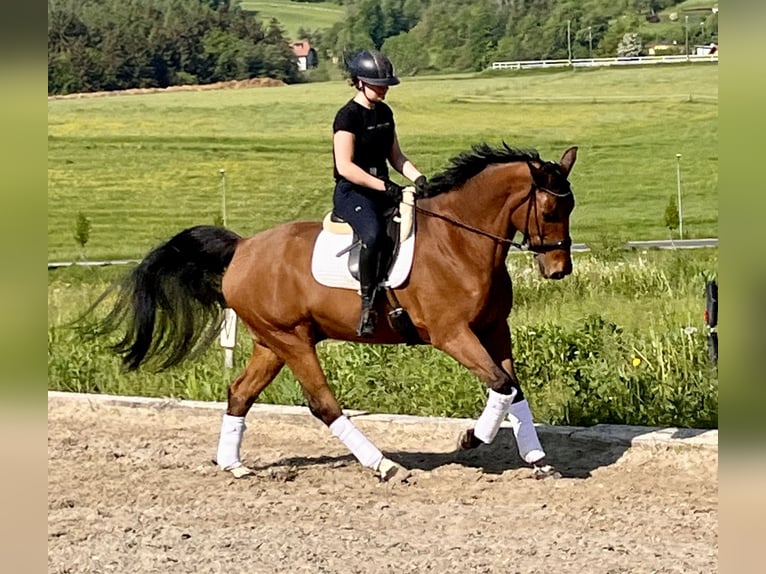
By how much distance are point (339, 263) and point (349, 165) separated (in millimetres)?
560

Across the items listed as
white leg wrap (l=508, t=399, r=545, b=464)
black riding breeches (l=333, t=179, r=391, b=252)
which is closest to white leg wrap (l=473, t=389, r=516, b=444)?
white leg wrap (l=508, t=399, r=545, b=464)

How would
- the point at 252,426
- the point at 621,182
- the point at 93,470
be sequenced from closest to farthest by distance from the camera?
the point at 93,470 → the point at 252,426 → the point at 621,182

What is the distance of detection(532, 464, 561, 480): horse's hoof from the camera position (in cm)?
648

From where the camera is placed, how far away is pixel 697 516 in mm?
5543

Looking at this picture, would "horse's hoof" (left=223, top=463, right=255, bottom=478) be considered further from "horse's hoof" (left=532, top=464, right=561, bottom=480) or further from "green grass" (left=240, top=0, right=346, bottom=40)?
"green grass" (left=240, top=0, right=346, bottom=40)

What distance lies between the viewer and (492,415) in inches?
242

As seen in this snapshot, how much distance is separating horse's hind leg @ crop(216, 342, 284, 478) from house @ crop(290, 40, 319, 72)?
32.5m

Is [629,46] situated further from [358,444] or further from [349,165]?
[358,444]

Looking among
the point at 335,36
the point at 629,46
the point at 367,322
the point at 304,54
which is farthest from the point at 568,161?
the point at 304,54

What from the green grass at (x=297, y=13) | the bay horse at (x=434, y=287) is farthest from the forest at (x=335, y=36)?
the bay horse at (x=434, y=287)

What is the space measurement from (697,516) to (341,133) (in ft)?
8.59
